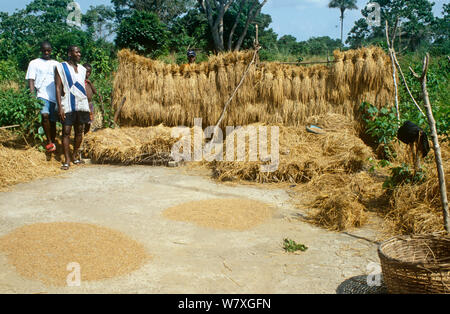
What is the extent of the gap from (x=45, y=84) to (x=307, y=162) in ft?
14.1

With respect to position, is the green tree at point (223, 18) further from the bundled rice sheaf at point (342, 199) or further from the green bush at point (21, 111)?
the bundled rice sheaf at point (342, 199)

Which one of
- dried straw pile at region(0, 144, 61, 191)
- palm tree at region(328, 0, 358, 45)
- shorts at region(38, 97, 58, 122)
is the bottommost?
dried straw pile at region(0, 144, 61, 191)

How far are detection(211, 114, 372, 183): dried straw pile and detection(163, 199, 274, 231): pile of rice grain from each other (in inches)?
42.7

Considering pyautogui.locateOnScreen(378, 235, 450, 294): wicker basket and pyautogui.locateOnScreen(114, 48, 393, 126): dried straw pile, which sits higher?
pyautogui.locateOnScreen(114, 48, 393, 126): dried straw pile

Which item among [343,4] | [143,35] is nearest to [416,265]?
[143,35]

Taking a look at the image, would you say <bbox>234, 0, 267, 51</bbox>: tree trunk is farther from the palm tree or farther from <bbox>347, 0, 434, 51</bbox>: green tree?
the palm tree

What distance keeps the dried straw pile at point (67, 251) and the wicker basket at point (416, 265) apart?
1.82 metres

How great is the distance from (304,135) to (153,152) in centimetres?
257

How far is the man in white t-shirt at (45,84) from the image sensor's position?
6.61 metres

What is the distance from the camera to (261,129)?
7125mm

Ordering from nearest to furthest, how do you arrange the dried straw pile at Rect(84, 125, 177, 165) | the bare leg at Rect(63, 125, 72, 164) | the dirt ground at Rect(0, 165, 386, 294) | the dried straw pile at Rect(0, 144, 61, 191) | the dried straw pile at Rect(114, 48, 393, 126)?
the dirt ground at Rect(0, 165, 386, 294) → the dried straw pile at Rect(0, 144, 61, 191) → the bare leg at Rect(63, 125, 72, 164) → the dried straw pile at Rect(84, 125, 177, 165) → the dried straw pile at Rect(114, 48, 393, 126)

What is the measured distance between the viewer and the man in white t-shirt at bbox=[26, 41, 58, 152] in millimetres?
6613

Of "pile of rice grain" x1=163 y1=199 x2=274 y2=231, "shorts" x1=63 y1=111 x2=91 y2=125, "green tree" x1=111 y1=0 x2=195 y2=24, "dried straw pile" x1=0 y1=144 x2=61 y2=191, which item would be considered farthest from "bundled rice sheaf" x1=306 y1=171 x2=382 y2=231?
"green tree" x1=111 y1=0 x2=195 y2=24

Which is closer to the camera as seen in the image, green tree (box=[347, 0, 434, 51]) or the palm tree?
green tree (box=[347, 0, 434, 51])
